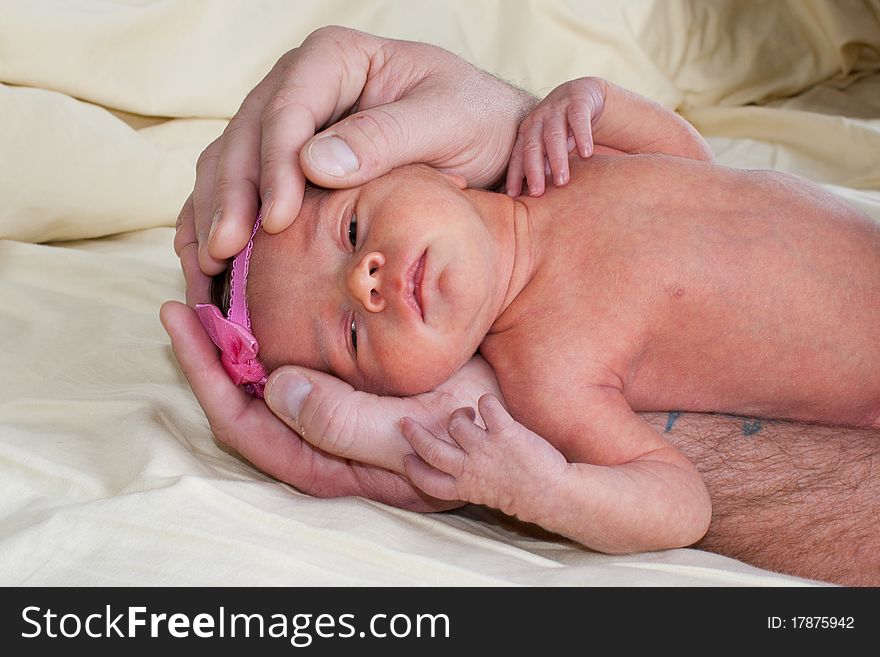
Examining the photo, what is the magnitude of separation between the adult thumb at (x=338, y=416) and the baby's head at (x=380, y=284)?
0.16 ft

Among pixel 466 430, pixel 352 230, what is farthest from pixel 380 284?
pixel 466 430

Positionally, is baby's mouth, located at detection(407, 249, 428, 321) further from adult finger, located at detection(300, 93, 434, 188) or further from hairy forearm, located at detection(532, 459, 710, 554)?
hairy forearm, located at detection(532, 459, 710, 554)

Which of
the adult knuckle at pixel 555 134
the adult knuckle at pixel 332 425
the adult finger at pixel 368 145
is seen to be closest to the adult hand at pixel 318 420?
the adult knuckle at pixel 332 425

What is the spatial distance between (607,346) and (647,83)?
1.64 m

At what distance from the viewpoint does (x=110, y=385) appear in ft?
4.93

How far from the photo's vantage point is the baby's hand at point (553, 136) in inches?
56.7

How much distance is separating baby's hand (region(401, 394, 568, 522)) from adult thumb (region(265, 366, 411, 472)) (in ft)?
0.24

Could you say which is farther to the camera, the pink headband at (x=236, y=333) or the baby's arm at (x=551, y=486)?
the pink headband at (x=236, y=333)

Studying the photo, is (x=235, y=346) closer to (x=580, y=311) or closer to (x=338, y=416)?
(x=338, y=416)

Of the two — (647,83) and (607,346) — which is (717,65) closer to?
(647,83)

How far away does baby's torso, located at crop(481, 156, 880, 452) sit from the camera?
1.36 meters

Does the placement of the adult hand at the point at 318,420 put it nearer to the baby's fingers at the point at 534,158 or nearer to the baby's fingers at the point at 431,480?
the baby's fingers at the point at 431,480

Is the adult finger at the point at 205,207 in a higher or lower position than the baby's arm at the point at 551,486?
higher
